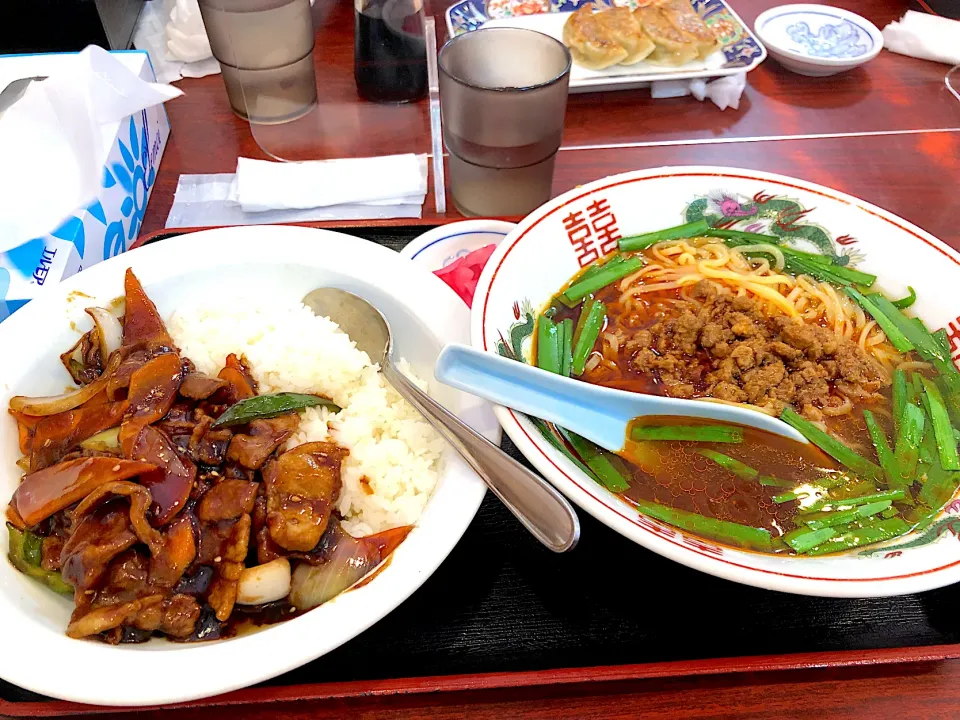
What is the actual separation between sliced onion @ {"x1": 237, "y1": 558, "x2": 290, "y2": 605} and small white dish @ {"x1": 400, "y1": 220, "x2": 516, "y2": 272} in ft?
3.86

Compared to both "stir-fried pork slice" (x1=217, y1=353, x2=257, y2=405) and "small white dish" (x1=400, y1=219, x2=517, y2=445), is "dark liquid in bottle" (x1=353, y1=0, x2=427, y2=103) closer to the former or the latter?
"small white dish" (x1=400, y1=219, x2=517, y2=445)

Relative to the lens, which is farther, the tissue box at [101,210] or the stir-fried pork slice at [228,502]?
the tissue box at [101,210]

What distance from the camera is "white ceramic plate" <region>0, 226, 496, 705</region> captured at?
1145mm

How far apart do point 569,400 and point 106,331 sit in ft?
4.08

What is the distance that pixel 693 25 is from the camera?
10.2ft

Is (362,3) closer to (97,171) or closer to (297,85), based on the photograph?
(297,85)

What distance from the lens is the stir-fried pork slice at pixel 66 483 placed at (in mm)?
1324

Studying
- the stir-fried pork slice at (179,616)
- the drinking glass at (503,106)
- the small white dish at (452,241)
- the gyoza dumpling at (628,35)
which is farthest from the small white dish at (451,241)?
the gyoza dumpling at (628,35)

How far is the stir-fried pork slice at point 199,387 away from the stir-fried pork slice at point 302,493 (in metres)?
Answer: 0.27

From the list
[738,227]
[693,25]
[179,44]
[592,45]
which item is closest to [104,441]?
[738,227]

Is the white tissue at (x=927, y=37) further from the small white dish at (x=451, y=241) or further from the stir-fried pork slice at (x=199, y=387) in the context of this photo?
the stir-fried pork slice at (x=199, y=387)

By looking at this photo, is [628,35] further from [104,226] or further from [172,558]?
[172,558]

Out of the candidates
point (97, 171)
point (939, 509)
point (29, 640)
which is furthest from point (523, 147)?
point (29, 640)

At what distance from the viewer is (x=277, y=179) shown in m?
2.58
